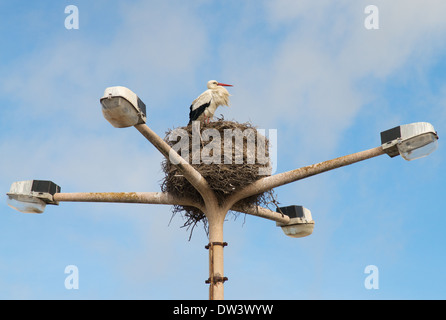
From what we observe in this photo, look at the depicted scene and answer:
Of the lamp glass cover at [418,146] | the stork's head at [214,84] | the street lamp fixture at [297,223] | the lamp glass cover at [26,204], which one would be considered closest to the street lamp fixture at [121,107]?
the lamp glass cover at [26,204]

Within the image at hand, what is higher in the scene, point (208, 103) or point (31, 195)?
point (208, 103)

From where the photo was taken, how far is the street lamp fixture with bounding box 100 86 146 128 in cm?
745

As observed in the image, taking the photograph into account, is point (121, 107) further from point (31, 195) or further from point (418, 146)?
point (418, 146)

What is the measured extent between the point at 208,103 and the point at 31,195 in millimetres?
4416

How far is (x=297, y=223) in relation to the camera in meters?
11.3

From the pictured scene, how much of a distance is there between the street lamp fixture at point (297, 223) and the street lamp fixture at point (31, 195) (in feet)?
12.1

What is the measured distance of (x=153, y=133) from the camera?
8.02 meters

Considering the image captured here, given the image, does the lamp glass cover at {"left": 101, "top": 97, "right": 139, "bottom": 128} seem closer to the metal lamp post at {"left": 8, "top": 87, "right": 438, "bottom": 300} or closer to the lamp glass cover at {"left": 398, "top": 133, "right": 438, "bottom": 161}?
the metal lamp post at {"left": 8, "top": 87, "right": 438, "bottom": 300}

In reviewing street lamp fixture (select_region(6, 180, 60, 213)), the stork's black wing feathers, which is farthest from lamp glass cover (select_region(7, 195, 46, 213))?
the stork's black wing feathers

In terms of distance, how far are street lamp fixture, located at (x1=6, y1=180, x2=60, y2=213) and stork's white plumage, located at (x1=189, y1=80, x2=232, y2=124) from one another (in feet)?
12.3

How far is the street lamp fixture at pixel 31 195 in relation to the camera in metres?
10.1

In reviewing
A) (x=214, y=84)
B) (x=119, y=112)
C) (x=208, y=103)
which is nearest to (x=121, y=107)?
(x=119, y=112)

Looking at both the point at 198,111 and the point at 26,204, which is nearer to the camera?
the point at 26,204
